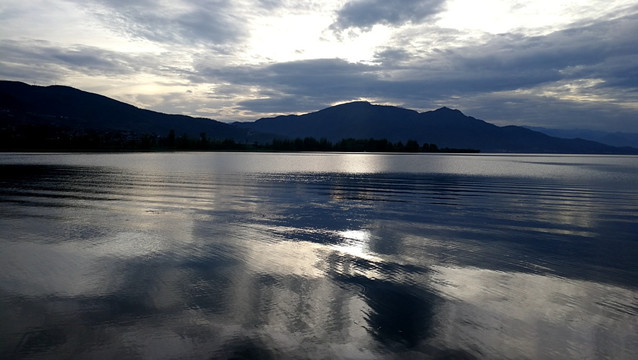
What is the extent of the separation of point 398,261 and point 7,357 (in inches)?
479

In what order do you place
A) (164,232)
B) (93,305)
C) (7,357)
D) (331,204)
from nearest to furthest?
1. (7,357)
2. (93,305)
3. (164,232)
4. (331,204)

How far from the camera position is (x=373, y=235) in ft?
67.5

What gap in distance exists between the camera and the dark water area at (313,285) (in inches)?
355

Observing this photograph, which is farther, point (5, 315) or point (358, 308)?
point (358, 308)

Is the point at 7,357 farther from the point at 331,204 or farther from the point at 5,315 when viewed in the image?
the point at 331,204

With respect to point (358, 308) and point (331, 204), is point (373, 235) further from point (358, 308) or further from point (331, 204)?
point (331, 204)

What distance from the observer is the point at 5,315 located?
10148mm

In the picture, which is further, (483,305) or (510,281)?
(510,281)

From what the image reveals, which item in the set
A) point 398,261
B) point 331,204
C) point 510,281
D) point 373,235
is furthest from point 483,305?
point 331,204

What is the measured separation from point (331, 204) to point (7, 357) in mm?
25311

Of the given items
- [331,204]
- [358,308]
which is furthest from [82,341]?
[331,204]

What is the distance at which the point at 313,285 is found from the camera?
12773 mm

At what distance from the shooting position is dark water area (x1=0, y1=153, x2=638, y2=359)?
902 cm

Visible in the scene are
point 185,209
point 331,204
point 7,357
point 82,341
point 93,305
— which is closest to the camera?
point 7,357
